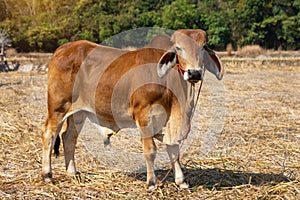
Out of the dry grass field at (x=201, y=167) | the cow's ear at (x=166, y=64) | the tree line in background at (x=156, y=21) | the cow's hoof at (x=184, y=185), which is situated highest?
the cow's ear at (x=166, y=64)

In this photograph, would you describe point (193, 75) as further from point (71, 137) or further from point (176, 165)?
point (71, 137)

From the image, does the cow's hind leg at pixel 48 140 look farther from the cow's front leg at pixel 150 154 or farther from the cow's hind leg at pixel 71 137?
the cow's front leg at pixel 150 154

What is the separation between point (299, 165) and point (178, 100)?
81.4 inches

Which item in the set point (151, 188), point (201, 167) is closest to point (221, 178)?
point (201, 167)

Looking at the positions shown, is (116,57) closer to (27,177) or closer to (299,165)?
(27,177)

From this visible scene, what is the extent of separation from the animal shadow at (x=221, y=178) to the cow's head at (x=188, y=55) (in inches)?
52.0

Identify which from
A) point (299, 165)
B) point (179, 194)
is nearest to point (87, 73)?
point (179, 194)

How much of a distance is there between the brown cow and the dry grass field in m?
0.24

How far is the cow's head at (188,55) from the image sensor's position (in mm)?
4031

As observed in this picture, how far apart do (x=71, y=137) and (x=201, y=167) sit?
5.28 feet

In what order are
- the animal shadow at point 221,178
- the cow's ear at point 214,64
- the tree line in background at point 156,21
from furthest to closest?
the tree line in background at point 156,21
the animal shadow at point 221,178
the cow's ear at point 214,64

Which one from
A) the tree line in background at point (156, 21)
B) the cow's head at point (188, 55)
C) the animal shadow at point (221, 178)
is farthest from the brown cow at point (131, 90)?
the tree line in background at point (156, 21)

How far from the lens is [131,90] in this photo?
15.1 ft

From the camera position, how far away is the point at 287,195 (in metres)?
4.49
